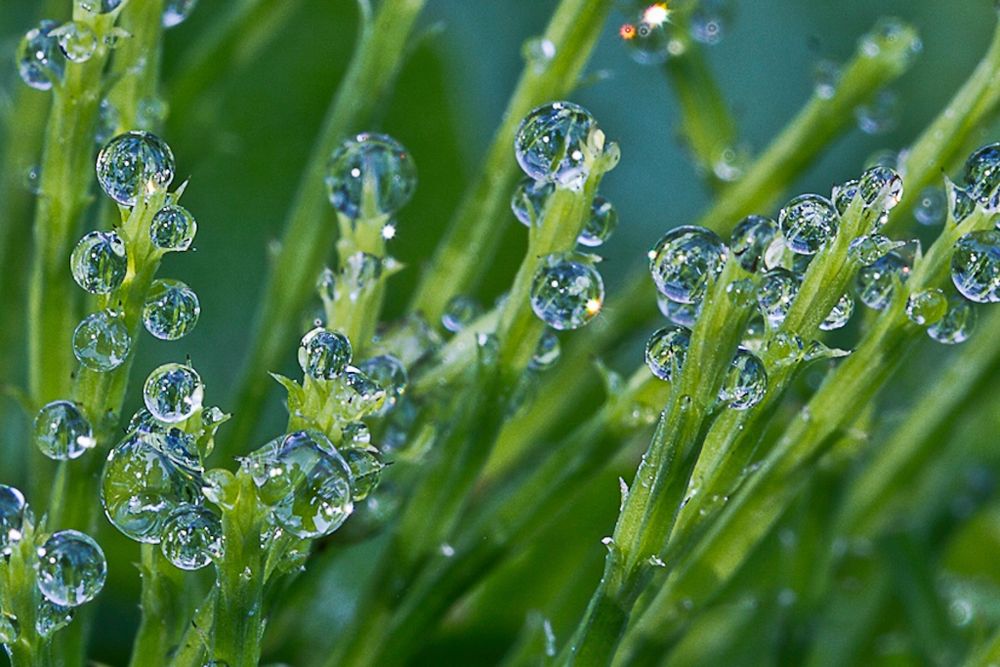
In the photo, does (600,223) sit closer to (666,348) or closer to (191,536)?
(666,348)

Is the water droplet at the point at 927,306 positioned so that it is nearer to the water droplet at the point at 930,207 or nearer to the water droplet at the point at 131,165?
the water droplet at the point at 930,207

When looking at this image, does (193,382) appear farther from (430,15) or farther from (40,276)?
(430,15)

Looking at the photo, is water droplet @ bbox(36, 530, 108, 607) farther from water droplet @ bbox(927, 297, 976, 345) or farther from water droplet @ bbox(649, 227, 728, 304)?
water droplet @ bbox(927, 297, 976, 345)

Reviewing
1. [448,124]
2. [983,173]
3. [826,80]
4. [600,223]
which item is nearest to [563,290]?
[600,223]

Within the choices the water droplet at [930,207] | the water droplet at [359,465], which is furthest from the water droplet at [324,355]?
the water droplet at [930,207]

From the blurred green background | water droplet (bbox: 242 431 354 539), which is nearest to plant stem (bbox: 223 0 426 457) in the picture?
the blurred green background

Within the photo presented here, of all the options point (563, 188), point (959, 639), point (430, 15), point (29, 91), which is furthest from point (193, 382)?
point (430, 15)
